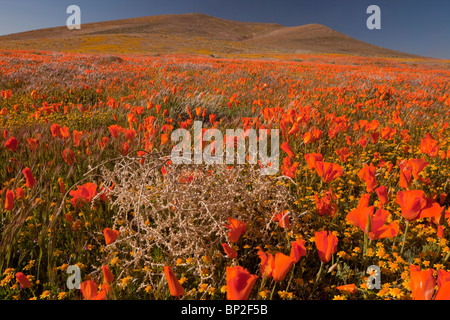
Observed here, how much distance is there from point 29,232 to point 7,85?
6.20 m

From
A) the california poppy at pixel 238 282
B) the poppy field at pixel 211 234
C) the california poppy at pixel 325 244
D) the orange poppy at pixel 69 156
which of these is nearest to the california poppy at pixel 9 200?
the poppy field at pixel 211 234

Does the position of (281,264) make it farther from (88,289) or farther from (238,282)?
(88,289)

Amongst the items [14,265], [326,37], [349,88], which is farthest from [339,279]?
[326,37]

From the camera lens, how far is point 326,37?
104 m

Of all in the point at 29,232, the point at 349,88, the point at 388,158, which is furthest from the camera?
the point at 349,88

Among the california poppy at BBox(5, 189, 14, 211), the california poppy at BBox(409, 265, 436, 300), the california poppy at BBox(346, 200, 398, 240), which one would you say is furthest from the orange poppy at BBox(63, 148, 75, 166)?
the california poppy at BBox(409, 265, 436, 300)

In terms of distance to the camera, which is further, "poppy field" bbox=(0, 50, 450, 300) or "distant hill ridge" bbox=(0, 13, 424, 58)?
"distant hill ridge" bbox=(0, 13, 424, 58)

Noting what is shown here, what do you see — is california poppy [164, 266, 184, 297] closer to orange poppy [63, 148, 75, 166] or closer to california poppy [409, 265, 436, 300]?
california poppy [409, 265, 436, 300]

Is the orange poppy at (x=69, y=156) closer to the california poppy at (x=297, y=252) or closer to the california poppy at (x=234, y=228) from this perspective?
the california poppy at (x=234, y=228)

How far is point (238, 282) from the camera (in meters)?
0.86

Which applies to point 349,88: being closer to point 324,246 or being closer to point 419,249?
point 419,249

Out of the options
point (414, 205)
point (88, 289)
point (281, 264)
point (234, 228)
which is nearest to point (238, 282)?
point (281, 264)

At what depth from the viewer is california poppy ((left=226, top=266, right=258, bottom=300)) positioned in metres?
0.85
